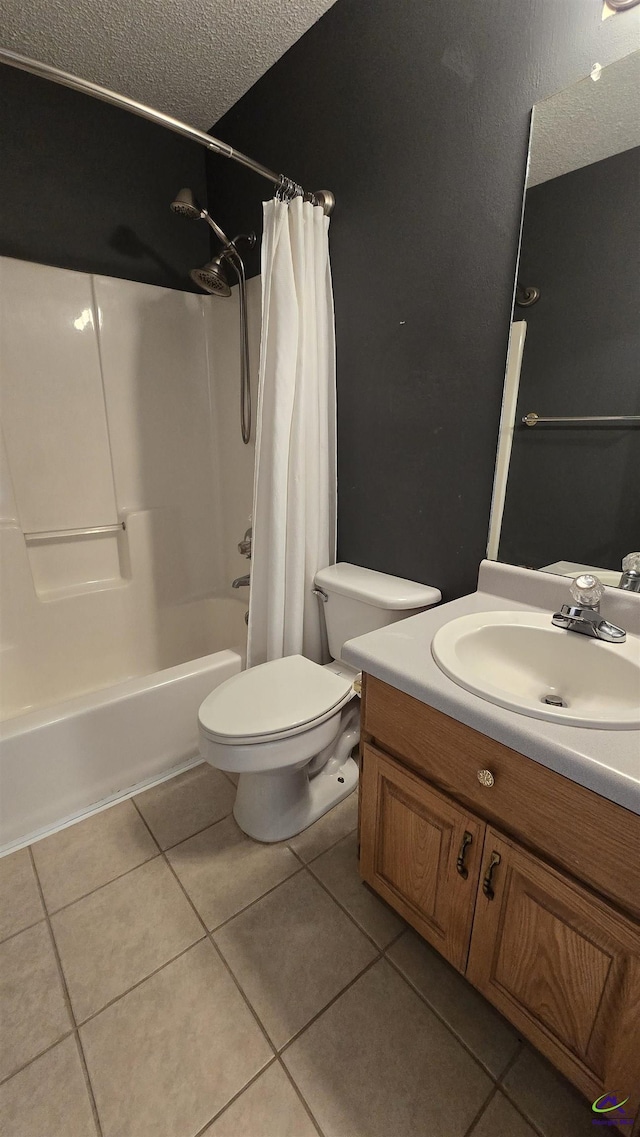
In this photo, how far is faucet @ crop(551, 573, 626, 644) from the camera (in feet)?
2.87

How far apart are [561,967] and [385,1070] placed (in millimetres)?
451

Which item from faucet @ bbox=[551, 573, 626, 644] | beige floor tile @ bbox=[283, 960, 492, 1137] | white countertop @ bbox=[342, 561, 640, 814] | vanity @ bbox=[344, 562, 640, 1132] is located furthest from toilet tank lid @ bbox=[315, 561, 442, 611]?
beige floor tile @ bbox=[283, 960, 492, 1137]

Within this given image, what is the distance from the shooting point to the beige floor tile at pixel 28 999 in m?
0.89

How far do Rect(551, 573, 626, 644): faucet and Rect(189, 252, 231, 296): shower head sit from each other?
1728 mm

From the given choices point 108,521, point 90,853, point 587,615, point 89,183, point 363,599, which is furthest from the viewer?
point 108,521

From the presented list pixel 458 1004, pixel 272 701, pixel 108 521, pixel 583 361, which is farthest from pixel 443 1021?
pixel 108 521

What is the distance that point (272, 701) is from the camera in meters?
1.24

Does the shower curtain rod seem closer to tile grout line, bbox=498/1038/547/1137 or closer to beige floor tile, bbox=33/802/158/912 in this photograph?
beige floor tile, bbox=33/802/158/912

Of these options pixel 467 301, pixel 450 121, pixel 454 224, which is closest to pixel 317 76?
pixel 450 121

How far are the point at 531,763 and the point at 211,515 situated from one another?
1947mm

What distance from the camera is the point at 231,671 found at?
5.40ft

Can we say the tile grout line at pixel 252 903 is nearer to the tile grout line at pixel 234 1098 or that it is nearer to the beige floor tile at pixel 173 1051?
the beige floor tile at pixel 173 1051

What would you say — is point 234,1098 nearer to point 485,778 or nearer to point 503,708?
point 485,778

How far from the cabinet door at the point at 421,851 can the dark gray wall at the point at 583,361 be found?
24.6 inches
